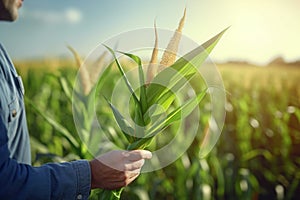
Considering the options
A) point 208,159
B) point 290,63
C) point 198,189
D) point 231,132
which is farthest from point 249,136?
point 198,189

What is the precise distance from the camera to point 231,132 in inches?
106

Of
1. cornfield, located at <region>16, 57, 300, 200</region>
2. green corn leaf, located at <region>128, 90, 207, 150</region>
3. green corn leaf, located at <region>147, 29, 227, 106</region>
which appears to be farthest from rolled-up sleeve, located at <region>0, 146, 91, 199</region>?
cornfield, located at <region>16, 57, 300, 200</region>

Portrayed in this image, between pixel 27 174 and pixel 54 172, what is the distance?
0.16 feet

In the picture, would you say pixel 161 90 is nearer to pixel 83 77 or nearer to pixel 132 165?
pixel 132 165

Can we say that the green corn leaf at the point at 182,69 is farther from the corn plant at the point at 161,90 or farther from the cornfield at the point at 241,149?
→ the cornfield at the point at 241,149

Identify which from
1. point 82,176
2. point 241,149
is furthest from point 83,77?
point 241,149

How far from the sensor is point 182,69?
33.6 inches

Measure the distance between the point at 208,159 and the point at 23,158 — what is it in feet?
4.21

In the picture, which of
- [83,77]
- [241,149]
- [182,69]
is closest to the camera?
[182,69]

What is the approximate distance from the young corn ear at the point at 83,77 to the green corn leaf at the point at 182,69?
2.14 ft

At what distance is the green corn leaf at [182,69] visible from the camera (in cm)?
85

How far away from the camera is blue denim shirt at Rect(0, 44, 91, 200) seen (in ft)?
2.84

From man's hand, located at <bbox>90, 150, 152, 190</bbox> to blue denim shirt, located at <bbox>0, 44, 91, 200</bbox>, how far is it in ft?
0.06

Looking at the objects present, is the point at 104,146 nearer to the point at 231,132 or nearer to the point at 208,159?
the point at 208,159
